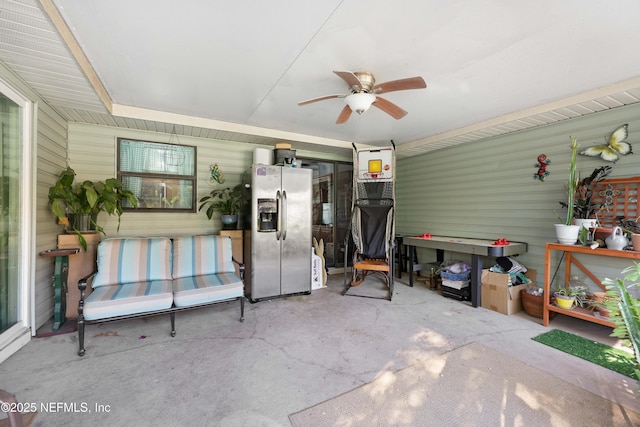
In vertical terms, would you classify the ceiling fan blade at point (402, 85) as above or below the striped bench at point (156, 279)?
above

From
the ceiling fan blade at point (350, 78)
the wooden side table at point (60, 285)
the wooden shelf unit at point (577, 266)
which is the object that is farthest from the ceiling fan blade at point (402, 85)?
the wooden side table at point (60, 285)

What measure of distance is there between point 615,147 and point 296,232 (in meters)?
3.89

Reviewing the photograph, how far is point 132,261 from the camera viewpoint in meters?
3.16

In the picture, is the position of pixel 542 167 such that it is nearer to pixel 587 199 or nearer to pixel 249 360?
pixel 587 199

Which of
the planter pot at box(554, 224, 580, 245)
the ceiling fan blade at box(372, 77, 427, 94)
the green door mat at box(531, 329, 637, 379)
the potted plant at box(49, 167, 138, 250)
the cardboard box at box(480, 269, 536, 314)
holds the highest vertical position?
the ceiling fan blade at box(372, 77, 427, 94)

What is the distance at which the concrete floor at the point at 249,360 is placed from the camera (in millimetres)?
1813

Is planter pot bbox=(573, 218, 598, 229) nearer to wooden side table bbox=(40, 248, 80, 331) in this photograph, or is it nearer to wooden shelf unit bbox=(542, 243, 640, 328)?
wooden shelf unit bbox=(542, 243, 640, 328)

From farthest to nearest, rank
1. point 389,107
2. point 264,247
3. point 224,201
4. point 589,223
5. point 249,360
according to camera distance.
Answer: point 224,201, point 264,247, point 589,223, point 389,107, point 249,360

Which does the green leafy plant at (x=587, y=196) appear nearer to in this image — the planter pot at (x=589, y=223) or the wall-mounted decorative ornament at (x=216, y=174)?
the planter pot at (x=589, y=223)

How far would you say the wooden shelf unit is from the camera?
2652 mm

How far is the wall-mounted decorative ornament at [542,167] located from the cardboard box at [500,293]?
1.40 metres

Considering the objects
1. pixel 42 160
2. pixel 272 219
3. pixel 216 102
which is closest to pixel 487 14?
pixel 216 102

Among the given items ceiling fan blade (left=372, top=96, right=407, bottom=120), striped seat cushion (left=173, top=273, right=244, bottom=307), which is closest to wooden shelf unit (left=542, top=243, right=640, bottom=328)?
ceiling fan blade (left=372, top=96, right=407, bottom=120)

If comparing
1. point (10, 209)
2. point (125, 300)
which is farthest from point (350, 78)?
point (10, 209)
